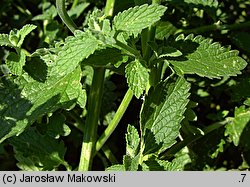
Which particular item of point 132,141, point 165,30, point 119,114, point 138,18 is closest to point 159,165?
point 132,141

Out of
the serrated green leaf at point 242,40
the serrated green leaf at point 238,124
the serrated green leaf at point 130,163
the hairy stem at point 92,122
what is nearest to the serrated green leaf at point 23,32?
the hairy stem at point 92,122

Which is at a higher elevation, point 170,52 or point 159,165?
point 170,52

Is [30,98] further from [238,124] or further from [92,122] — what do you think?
[238,124]

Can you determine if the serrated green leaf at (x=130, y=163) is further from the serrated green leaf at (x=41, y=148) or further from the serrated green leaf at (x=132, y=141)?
the serrated green leaf at (x=41, y=148)

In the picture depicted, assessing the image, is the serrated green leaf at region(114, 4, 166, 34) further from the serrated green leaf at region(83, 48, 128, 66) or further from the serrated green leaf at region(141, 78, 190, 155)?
the serrated green leaf at region(141, 78, 190, 155)

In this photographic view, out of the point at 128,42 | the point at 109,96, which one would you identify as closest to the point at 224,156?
the point at 109,96

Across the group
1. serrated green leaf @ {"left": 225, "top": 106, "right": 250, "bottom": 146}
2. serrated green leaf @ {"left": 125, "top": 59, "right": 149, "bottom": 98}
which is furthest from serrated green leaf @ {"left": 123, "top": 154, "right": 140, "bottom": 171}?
serrated green leaf @ {"left": 225, "top": 106, "right": 250, "bottom": 146}
